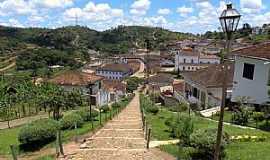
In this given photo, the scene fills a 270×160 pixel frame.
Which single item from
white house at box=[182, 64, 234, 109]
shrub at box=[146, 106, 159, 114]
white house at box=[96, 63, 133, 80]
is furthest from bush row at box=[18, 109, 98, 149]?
white house at box=[96, 63, 133, 80]

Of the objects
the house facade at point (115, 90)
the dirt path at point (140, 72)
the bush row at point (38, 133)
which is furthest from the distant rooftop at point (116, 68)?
the bush row at point (38, 133)

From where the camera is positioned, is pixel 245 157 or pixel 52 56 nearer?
pixel 245 157

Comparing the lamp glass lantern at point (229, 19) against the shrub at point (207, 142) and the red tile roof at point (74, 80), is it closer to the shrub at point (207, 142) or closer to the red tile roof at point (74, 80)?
the shrub at point (207, 142)

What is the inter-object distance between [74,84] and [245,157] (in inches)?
1613

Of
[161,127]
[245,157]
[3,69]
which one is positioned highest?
[245,157]

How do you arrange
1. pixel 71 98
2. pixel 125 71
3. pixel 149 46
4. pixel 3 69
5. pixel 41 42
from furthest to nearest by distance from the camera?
pixel 41 42, pixel 149 46, pixel 3 69, pixel 125 71, pixel 71 98

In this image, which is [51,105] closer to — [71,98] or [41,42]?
[71,98]

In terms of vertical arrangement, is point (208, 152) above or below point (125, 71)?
above

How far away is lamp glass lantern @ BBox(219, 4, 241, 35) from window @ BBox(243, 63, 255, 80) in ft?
61.9

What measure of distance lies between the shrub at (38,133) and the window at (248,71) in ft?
45.9

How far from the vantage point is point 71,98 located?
3881 centimetres

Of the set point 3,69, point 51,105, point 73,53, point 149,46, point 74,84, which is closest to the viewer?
point 51,105

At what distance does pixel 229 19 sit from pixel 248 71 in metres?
19.5

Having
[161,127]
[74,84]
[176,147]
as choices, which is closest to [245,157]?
[176,147]
